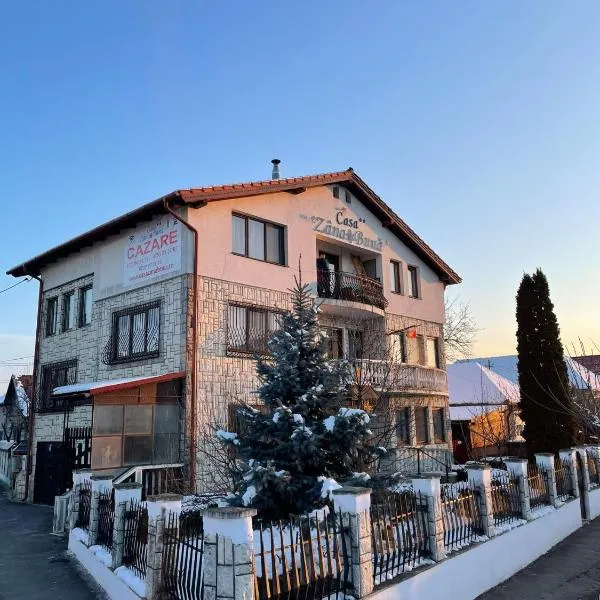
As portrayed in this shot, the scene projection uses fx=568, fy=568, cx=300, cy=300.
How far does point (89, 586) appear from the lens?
27.9 feet

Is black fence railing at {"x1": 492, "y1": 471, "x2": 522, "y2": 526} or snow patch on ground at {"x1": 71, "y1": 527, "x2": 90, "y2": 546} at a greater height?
black fence railing at {"x1": 492, "y1": 471, "x2": 522, "y2": 526}

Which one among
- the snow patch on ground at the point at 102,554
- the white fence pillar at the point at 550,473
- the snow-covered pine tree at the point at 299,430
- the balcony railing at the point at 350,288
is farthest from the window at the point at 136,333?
the white fence pillar at the point at 550,473

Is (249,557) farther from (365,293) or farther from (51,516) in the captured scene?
(365,293)

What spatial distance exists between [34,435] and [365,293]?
40.8ft

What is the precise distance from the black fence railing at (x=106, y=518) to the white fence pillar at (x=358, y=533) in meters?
4.16

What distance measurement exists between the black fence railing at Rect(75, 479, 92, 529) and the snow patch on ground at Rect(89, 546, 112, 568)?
1.46 meters

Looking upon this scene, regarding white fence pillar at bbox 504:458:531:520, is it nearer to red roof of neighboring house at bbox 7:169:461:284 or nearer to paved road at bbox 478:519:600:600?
paved road at bbox 478:519:600:600

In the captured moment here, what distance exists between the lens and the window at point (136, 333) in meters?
15.7

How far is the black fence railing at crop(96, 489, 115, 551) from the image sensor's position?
8.96 m

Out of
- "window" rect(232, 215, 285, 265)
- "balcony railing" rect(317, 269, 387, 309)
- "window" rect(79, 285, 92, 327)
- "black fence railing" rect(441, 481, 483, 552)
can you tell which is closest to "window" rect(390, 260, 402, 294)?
"balcony railing" rect(317, 269, 387, 309)

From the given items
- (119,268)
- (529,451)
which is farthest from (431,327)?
(119,268)

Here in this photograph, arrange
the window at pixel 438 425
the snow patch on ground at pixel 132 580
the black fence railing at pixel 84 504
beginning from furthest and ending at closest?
the window at pixel 438 425, the black fence railing at pixel 84 504, the snow patch on ground at pixel 132 580

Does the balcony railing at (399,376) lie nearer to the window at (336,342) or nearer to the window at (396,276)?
the window at (336,342)

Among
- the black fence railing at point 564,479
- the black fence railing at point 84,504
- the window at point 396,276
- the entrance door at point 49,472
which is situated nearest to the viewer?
the black fence railing at point 84,504
